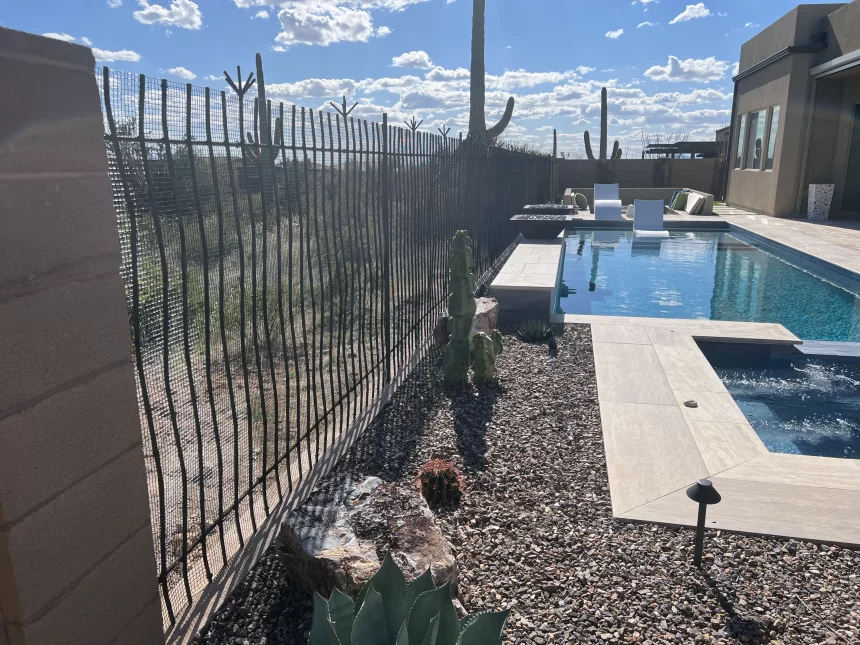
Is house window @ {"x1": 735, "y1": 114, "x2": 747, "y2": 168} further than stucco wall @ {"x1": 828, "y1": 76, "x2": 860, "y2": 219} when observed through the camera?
Yes

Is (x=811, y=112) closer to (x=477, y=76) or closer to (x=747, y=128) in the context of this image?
(x=747, y=128)

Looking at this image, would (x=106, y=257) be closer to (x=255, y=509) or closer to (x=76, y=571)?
(x=76, y=571)

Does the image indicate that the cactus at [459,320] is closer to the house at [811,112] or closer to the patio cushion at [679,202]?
the house at [811,112]

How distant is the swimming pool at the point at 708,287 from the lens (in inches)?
346

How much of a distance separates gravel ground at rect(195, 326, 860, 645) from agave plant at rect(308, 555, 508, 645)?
72 cm

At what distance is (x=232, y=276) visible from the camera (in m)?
4.38

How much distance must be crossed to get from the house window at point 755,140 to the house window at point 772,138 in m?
0.61

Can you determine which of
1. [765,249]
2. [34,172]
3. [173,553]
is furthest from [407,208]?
[765,249]

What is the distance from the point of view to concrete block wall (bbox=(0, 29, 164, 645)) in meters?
Answer: 1.50

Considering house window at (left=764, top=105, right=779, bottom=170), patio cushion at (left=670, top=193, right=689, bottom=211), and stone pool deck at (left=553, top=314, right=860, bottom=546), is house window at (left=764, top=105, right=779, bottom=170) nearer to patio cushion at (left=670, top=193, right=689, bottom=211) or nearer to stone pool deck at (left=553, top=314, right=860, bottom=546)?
patio cushion at (left=670, top=193, right=689, bottom=211)

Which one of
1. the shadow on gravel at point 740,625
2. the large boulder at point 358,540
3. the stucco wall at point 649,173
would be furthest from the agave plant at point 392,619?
the stucco wall at point 649,173

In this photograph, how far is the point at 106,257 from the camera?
180 centimetres

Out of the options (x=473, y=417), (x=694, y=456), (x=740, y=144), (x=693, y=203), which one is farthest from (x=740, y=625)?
(x=740, y=144)

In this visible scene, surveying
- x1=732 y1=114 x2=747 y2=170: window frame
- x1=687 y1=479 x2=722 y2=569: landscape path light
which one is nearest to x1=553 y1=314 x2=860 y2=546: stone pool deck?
x1=687 y1=479 x2=722 y2=569: landscape path light
